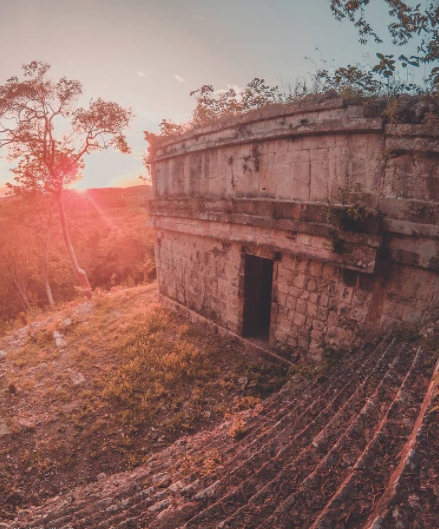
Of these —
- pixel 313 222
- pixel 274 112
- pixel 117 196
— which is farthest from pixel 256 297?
pixel 117 196

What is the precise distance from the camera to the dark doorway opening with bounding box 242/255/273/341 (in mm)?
6691

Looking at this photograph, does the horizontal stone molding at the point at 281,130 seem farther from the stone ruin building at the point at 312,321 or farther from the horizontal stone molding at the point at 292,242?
the horizontal stone molding at the point at 292,242

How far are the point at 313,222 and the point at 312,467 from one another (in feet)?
11.4

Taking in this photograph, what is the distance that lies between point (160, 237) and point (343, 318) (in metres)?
6.41

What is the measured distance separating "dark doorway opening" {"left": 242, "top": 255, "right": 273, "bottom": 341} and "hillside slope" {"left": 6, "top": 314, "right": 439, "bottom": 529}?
257cm

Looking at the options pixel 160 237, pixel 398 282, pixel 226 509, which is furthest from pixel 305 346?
pixel 160 237

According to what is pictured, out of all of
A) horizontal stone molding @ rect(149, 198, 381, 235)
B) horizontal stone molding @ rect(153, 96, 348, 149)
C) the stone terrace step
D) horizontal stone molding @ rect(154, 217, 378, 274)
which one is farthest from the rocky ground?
horizontal stone molding @ rect(153, 96, 348, 149)

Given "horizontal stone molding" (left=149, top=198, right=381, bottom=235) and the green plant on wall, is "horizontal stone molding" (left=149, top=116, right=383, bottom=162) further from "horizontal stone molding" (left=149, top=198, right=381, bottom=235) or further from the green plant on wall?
"horizontal stone molding" (left=149, top=198, right=381, bottom=235)

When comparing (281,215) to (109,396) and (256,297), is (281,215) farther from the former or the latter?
(109,396)

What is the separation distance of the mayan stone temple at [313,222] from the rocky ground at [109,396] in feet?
3.64

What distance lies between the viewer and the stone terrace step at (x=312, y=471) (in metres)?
1.83

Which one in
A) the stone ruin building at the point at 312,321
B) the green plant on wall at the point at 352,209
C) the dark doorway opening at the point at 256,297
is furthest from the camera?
the dark doorway opening at the point at 256,297

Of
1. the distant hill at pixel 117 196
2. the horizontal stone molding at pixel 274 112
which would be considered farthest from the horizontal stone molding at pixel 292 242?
the distant hill at pixel 117 196

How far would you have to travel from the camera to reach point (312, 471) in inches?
91.5
